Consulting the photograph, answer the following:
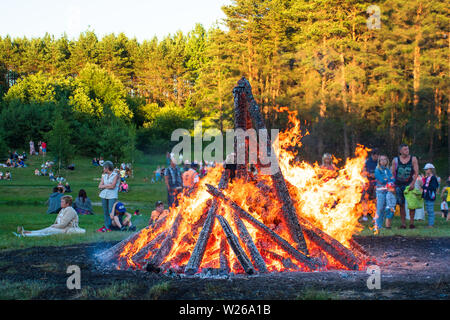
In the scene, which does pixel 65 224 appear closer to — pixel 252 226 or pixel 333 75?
pixel 252 226

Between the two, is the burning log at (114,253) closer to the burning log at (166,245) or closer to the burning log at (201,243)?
the burning log at (166,245)

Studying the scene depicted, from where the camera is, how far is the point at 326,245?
7961mm

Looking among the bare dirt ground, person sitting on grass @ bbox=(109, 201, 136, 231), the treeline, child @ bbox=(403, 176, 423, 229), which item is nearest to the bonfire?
the bare dirt ground

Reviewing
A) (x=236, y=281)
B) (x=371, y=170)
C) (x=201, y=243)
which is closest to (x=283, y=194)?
(x=201, y=243)

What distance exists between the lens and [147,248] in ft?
26.6

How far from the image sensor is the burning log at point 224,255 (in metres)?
7.21

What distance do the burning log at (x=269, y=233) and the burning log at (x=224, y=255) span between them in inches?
20.9

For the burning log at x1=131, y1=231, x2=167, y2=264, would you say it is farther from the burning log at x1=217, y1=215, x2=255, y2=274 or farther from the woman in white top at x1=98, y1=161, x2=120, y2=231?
the woman in white top at x1=98, y1=161, x2=120, y2=231

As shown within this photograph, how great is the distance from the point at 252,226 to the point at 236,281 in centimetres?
143

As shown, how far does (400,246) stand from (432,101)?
111 feet

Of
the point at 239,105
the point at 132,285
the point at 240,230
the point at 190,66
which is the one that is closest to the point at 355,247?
the point at 240,230

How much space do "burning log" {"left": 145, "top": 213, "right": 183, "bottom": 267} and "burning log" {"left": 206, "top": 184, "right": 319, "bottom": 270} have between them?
31.6 inches

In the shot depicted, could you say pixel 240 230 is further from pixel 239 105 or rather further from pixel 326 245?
pixel 239 105

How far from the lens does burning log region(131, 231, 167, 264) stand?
7.96 m
